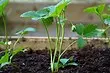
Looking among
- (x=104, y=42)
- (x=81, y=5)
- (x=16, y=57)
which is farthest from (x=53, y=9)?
(x=81, y=5)

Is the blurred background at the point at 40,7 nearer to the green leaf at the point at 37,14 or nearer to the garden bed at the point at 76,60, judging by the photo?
the garden bed at the point at 76,60

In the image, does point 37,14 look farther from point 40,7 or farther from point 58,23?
point 40,7

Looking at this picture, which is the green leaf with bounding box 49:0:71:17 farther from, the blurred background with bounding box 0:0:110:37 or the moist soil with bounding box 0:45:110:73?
the blurred background with bounding box 0:0:110:37

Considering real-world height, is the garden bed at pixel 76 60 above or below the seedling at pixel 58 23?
below

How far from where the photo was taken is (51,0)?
1859mm

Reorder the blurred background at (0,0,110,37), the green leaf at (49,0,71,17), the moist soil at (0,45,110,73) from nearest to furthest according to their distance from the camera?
the green leaf at (49,0,71,17)
the moist soil at (0,45,110,73)
the blurred background at (0,0,110,37)

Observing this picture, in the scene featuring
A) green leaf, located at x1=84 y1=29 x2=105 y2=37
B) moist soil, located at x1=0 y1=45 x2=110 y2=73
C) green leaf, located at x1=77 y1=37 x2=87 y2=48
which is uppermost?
green leaf, located at x1=84 y1=29 x2=105 y2=37

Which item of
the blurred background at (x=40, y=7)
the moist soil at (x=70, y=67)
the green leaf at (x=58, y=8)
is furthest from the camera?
the blurred background at (x=40, y=7)

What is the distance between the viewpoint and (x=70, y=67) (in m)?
0.85

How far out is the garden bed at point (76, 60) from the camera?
824 mm

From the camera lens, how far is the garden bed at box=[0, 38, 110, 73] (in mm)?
824

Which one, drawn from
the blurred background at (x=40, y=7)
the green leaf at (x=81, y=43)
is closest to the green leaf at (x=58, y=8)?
the green leaf at (x=81, y=43)

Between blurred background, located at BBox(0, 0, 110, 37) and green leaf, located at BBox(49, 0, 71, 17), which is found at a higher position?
green leaf, located at BBox(49, 0, 71, 17)

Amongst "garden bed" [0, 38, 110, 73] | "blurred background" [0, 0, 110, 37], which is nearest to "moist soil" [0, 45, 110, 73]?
"garden bed" [0, 38, 110, 73]
